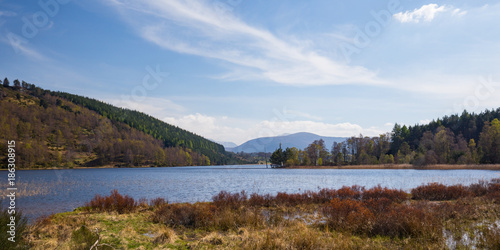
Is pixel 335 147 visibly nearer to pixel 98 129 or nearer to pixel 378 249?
pixel 378 249

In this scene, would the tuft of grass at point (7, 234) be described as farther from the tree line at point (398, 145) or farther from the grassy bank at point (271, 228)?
the tree line at point (398, 145)

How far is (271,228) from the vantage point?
38.9ft

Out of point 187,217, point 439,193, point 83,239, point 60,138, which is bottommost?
point 439,193

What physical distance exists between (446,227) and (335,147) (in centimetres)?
12563

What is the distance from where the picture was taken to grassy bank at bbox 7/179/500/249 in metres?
9.03

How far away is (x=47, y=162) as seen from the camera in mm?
118312

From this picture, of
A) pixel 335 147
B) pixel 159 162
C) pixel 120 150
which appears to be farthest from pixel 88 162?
pixel 335 147

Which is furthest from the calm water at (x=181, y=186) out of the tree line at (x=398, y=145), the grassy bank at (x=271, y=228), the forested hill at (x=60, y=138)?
the forested hill at (x=60, y=138)

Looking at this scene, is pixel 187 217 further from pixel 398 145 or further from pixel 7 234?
pixel 398 145

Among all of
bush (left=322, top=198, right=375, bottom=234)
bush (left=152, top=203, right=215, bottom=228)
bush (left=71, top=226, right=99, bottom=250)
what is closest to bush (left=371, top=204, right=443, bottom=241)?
bush (left=322, top=198, right=375, bottom=234)

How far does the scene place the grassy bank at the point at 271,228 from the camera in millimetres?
9031

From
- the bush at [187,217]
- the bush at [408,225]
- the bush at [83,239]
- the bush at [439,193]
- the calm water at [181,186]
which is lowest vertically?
the calm water at [181,186]

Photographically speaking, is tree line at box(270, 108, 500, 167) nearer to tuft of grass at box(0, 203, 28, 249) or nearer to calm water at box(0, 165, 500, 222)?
calm water at box(0, 165, 500, 222)

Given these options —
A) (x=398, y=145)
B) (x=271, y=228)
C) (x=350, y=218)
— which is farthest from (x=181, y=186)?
(x=398, y=145)
